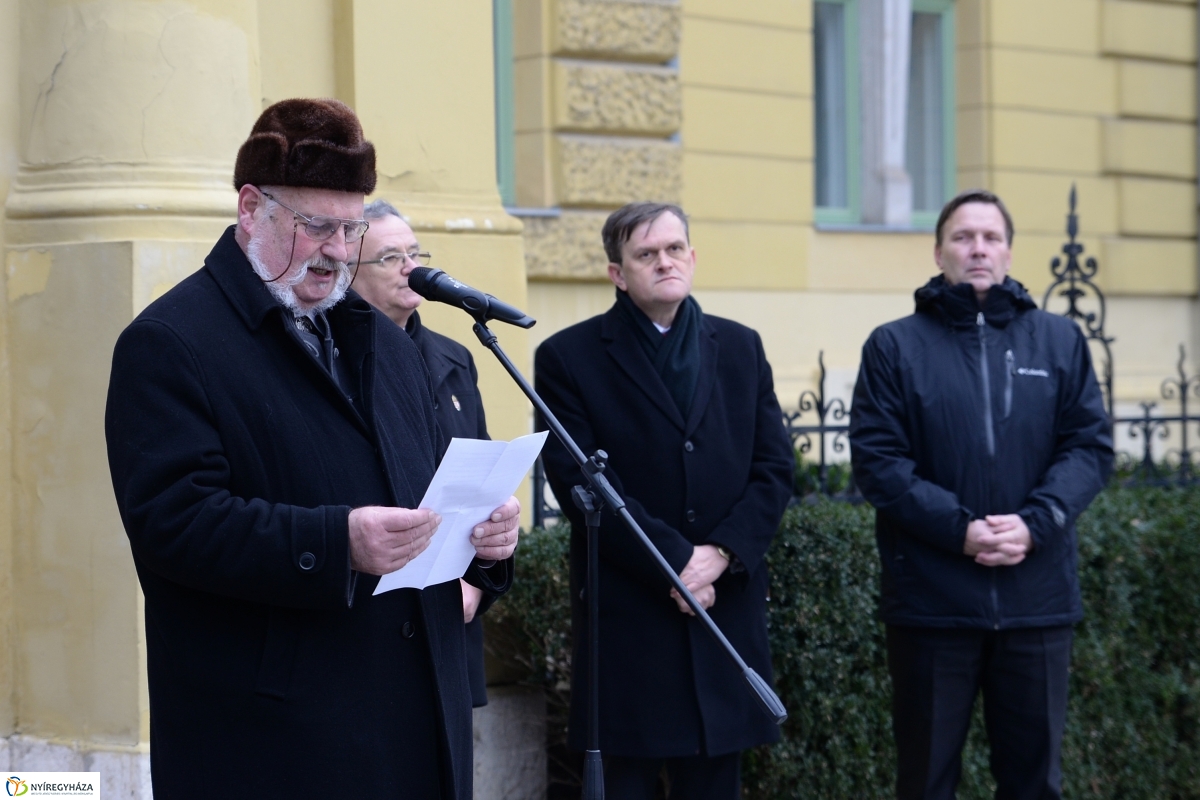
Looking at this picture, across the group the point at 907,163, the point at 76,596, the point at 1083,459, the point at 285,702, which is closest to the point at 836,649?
the point at 1083,459

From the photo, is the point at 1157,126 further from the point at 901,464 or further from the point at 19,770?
the point at 19,770

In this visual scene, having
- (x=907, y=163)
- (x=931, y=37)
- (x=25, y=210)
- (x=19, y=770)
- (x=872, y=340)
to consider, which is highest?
(x=931, y=37)

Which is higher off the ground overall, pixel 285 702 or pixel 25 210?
pixel 25 210

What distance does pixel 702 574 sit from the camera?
13.3 ft

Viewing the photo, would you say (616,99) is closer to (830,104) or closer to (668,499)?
(830,104)

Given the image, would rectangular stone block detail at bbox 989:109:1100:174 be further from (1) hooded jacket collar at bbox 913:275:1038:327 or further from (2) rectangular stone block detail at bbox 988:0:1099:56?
(1) hooded jacket collar at bbox 913:275:1038:327

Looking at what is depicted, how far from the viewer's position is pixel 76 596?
15.1 feet

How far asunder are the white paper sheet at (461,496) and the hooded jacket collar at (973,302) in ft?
7.09

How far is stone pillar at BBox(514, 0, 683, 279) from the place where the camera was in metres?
8.06

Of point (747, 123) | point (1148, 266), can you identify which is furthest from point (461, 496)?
point (1148, 266)

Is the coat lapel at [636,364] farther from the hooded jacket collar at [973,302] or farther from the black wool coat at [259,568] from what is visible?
the black wool coat at [259,568]

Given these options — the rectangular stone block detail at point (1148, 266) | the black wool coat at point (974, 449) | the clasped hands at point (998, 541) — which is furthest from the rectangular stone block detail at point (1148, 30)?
the clasped hands at point (998, 541)

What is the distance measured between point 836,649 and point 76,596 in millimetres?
2482

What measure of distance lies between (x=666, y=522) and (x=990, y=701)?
117cm
